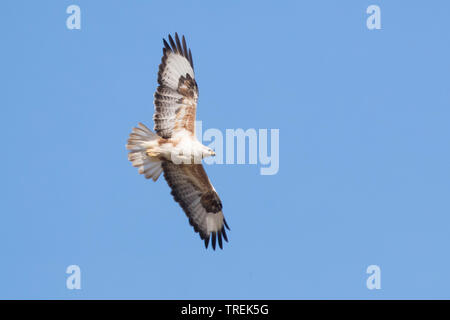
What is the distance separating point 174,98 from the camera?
36.7ft

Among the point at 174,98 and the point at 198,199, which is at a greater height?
the point at 174,98

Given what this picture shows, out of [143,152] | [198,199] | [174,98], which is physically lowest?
[198,199]

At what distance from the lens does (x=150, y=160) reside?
11375mm

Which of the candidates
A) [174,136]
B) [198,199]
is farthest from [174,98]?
[198,199]

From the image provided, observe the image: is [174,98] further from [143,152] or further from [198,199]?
[198,199]

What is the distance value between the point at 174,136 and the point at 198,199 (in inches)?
47.4

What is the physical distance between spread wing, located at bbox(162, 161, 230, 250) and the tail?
0.17 m

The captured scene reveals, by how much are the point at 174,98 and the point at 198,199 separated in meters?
1.66

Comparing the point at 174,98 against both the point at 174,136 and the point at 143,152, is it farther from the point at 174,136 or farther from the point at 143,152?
the point at 143,152

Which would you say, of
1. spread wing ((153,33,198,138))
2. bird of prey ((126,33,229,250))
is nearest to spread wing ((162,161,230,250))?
bird of prey ((126,33,229,250))

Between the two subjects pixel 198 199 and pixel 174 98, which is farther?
pixel 198 199

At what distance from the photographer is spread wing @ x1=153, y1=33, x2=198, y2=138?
11.1m
